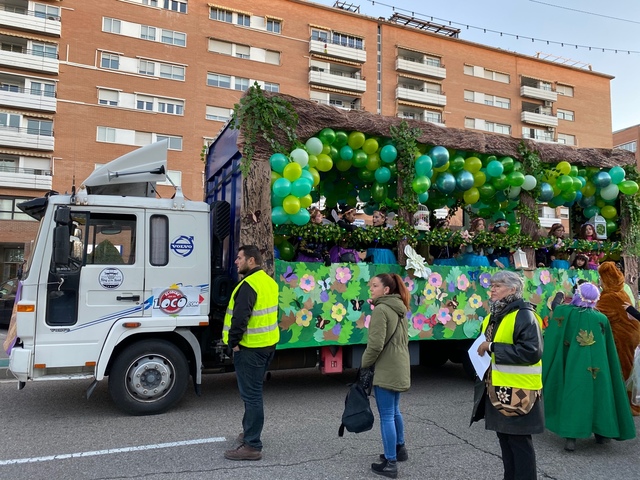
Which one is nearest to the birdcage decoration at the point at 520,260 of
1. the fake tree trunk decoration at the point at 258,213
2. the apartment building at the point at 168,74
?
the fake tree trunk decoration at the point at 258,213

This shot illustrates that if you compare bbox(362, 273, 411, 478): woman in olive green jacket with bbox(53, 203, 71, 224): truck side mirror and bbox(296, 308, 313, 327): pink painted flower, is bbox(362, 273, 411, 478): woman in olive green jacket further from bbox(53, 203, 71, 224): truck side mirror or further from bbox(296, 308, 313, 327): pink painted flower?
bbox(53, 203, 71, 224): truck side mirror

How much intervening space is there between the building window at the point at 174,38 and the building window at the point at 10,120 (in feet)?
32.4

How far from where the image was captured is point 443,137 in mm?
7398

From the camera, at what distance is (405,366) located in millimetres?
3926

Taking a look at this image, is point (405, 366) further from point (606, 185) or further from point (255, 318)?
point (606, 185)

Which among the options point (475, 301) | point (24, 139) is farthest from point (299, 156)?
point (24, 139)

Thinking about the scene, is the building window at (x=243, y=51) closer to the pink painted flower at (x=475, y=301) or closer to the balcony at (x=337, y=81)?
the balcony at (x=337, y=81)

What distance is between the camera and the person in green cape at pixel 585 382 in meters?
4.51

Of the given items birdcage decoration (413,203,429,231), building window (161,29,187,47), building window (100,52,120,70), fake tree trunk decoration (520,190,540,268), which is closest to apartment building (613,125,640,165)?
building window (161,29,187,47)

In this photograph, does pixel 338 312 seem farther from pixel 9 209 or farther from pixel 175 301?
pixel 9 209

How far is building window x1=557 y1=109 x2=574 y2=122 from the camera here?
45781 millimetres

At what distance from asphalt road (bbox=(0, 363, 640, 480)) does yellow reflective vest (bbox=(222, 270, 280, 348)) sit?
40.5 inches

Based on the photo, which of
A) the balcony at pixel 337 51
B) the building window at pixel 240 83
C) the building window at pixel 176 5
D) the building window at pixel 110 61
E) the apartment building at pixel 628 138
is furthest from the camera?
the apartment building at pixel 628 138

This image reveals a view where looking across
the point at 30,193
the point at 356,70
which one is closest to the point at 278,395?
the point at 30,193
